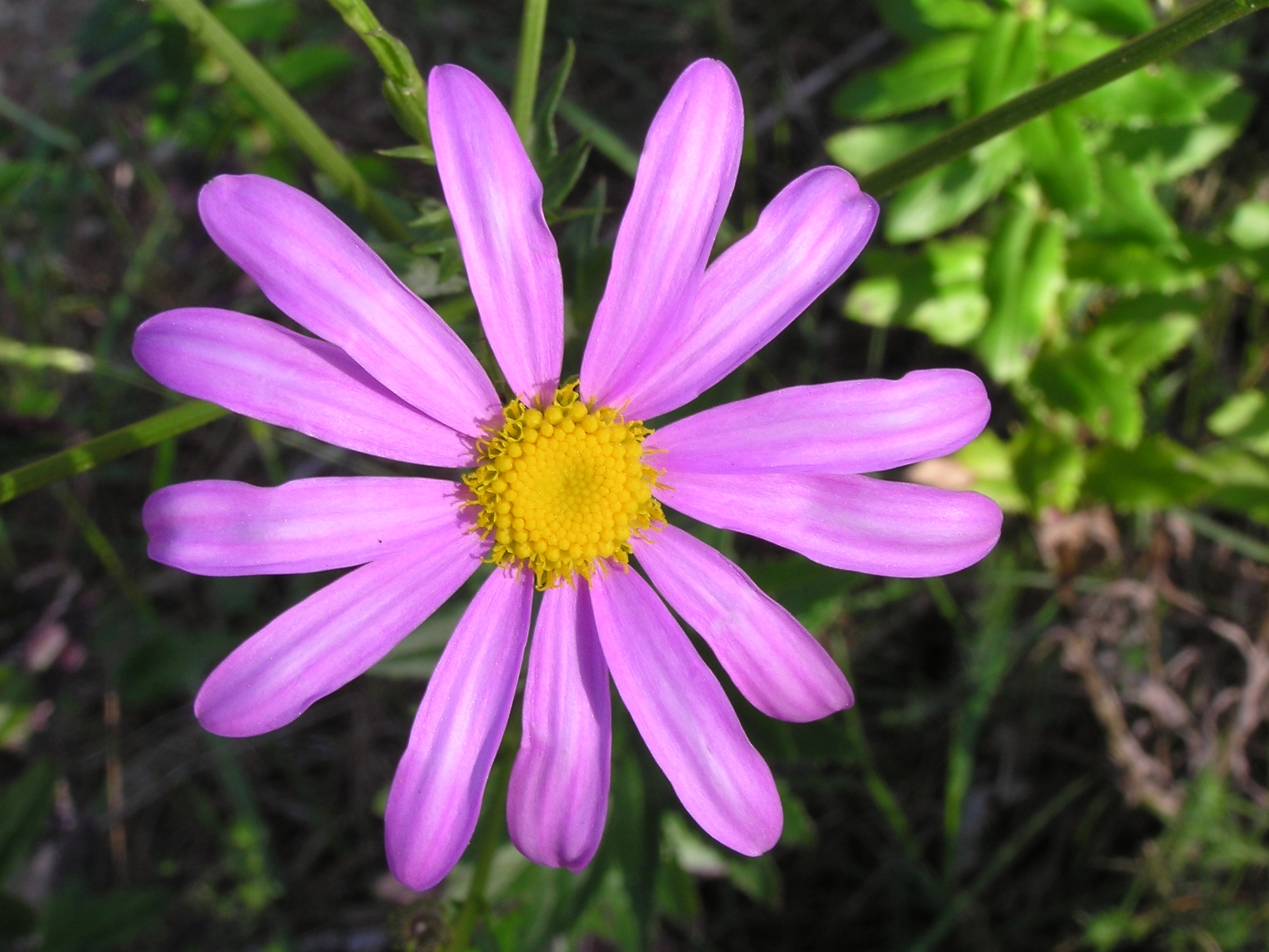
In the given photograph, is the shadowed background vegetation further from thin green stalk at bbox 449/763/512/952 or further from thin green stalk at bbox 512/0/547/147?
thin green stalk at bbox 512/0/547/147

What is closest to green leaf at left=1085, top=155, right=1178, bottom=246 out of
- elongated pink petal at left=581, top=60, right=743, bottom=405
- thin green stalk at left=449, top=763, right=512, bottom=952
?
elongated pink petal at left=581, top=60, right=743, bottom=405

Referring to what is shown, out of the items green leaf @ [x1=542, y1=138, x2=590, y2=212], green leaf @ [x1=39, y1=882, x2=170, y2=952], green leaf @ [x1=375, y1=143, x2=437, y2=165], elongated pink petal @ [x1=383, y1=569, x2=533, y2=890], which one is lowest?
green leaf @ [x1=39, y1=882, x2=170, y2=952]

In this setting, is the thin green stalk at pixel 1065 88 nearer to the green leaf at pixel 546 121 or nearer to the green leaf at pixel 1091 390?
the green leaf at pixel 546 121

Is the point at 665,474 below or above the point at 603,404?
below

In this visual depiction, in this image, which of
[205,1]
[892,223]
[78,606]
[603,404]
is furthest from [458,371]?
[78,606]

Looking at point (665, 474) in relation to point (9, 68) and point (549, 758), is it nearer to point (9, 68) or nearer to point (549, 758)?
point (549, 758)

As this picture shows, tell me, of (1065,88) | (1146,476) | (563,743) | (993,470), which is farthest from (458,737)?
(1146,476)

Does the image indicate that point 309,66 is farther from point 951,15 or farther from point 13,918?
point 13,918
